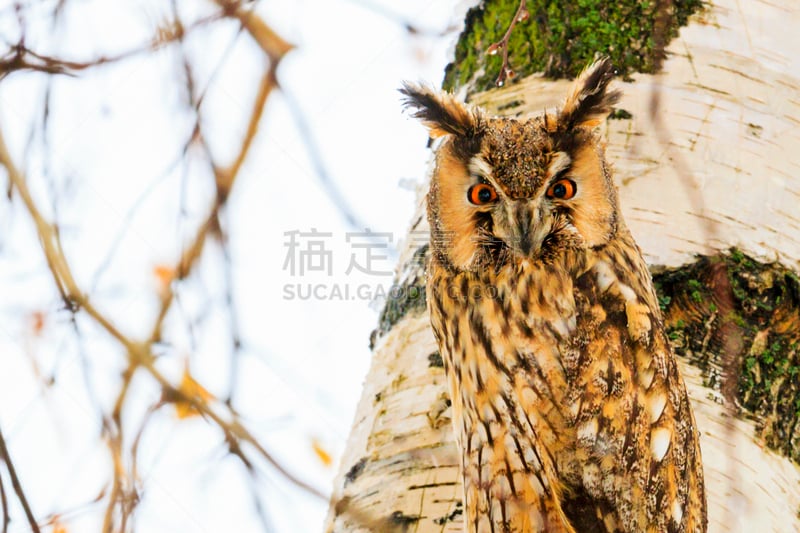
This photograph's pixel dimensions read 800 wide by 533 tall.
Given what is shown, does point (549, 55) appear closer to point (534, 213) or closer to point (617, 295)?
point (534, 213)

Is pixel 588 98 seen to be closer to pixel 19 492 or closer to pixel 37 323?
pixel 19 492

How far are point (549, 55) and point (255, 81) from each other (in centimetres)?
84

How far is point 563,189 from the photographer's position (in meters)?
1.71

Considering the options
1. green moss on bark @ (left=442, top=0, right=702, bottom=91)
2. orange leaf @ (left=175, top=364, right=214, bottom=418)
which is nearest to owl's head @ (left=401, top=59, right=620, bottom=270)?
green moss on bark @ (left=442, top=0, right=702, bottom=91)

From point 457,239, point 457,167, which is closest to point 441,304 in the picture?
point 457,239

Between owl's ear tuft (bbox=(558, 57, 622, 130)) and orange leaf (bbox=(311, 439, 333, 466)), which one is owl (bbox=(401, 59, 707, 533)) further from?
orange leaf (bbox=(311, 439, 333, 466))

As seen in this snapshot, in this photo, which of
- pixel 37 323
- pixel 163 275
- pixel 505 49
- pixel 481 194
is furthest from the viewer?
pixel 163 275

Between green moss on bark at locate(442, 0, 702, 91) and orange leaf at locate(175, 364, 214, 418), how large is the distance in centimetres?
110

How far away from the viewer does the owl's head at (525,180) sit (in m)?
1.67

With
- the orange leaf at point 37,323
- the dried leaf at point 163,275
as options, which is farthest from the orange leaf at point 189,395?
the orange leaf at point 37,323

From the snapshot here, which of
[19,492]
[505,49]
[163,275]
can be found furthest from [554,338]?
[163,275]

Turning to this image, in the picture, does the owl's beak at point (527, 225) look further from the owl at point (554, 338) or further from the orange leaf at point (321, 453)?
the orange leaf at point (321, 453)

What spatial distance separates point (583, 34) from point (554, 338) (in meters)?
0.80

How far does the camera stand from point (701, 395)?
5.37 ft
